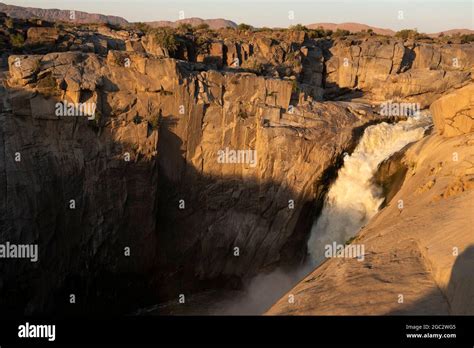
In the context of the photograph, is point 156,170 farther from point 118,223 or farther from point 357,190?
point 357,190

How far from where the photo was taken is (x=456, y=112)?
57.5 ft

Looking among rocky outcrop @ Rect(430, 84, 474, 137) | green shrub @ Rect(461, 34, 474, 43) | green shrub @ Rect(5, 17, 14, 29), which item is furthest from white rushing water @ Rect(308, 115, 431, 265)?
green shrub @ Rect(461, 34, 474, 43)

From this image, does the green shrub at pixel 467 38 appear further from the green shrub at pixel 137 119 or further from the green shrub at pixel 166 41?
the green shrub at pixel 137 119

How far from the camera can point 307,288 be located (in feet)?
37.1

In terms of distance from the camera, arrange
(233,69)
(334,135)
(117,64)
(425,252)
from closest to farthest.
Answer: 1. (425,252)
2. (117,64)
3. (334,135)
4. (233,69)

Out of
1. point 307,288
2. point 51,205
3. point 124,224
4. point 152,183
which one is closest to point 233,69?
point 152,183

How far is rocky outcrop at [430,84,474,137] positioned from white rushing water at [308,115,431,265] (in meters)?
4.39

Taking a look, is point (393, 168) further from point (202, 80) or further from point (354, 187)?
point (202, 80)

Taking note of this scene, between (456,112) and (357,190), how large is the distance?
625 centimetres

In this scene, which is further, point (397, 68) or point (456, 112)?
point (397, 68)

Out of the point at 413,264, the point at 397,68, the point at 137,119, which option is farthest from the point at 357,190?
Answer: the point at 397,68

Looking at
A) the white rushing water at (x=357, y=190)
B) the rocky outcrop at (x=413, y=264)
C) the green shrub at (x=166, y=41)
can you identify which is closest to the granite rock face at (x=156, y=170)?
the white rushing water at (x=357, y=190)

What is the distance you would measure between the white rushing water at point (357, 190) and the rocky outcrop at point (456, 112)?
439cm

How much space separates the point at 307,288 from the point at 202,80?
12.9 metres
